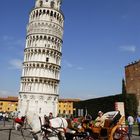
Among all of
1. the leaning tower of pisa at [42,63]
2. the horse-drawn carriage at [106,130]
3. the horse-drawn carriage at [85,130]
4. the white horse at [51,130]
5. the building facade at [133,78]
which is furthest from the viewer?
the leaning tower of pisa at [42,63]

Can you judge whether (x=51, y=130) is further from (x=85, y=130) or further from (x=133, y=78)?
(x=133, y=78)

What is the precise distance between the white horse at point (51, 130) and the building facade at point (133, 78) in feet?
112

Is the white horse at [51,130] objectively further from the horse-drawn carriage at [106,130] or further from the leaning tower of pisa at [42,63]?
the leaning tower of pisa at [42,63]

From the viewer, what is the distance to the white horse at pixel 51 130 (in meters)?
8.56

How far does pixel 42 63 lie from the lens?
49094 millimetres

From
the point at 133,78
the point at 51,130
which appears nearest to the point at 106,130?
the point at 51,130

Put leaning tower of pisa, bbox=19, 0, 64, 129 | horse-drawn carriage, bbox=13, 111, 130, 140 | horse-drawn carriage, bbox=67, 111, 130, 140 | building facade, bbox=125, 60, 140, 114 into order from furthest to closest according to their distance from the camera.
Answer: leaning tower of pisa, bbox=19, 0, 64, 129
building facade, bbox=125, 60, 140, 114
horse-drawn carriage, bbox=67, 111, 130, 140
horse-drawn carriage, bbox=13, 111, 130, 140

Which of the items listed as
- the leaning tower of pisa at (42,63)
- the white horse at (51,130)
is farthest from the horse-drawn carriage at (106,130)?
the leaning tower of pisa at (42,63)

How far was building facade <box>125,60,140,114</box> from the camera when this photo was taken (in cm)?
4327

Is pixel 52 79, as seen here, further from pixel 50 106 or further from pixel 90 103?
pixel 90 103

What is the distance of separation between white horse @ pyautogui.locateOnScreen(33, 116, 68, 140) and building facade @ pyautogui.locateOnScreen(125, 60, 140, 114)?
34.2 metres

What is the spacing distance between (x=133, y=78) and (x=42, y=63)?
55.2 ft

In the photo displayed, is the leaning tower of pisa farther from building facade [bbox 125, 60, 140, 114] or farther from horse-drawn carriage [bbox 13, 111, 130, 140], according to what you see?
horse-drawn carriage [bbox 13, 111, 130, 140]

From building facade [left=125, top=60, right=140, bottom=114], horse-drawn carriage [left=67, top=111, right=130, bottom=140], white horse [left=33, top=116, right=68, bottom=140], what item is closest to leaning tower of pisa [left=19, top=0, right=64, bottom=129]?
building facade [left=125, top=60, right=140, bottom=114]
